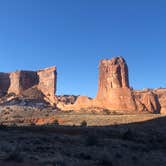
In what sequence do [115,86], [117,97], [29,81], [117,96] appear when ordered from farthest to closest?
1. [29,81]
2. [115,86]
3. [117,96]
4. [117,97]

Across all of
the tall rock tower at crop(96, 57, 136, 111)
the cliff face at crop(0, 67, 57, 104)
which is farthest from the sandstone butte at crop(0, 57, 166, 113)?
the cliff face at crop(0, 67, 57, 104)

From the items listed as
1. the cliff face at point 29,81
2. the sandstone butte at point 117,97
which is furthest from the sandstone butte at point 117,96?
the cliff face at point 29,81

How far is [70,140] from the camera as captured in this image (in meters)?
28.0

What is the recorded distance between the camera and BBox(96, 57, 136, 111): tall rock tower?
10619cm

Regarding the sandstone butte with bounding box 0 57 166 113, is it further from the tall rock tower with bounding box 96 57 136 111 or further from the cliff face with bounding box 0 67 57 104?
the cliff face with bounding box 0 67 57 104

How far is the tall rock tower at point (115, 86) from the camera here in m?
106

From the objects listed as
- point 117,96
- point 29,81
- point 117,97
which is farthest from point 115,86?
point 29,81

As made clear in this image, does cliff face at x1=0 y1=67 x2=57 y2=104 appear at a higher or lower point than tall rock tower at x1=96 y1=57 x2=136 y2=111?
higher

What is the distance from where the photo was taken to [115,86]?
366ft

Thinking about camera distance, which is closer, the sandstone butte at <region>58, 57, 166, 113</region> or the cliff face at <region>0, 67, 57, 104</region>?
the sandstone butte at <region>58, 57, 166, 113</region>

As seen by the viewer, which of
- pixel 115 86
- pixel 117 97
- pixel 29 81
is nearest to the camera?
pixel 117 97

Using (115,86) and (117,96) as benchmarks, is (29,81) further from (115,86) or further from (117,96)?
(117,96)

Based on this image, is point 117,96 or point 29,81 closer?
point 117,96

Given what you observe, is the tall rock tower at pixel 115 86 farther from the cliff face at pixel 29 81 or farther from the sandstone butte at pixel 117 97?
Answer: the cliff face at pixel 29 81
